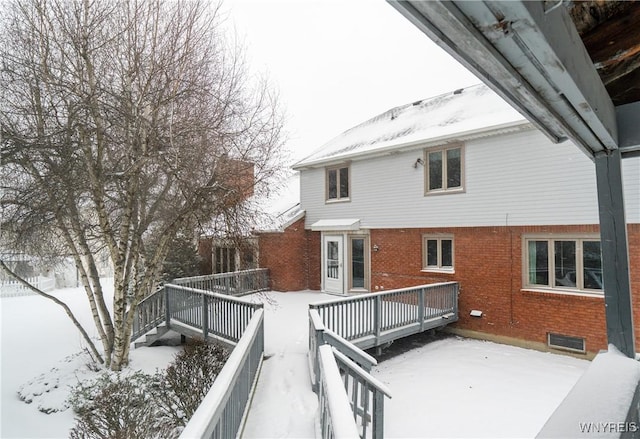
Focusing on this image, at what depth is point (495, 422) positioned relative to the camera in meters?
5.26

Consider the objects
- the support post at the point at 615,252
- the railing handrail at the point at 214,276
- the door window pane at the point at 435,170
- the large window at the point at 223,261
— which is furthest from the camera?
the large window at the point at 223,261

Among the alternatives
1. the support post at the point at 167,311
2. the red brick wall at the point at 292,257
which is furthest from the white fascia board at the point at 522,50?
the red brick wall at the point at 292,257

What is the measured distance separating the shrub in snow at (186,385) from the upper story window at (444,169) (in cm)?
787

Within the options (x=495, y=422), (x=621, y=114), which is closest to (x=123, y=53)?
(x=621, y=114)

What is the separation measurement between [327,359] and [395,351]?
5.82 m

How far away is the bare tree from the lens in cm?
705

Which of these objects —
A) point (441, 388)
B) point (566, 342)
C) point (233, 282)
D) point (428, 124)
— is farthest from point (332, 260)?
point (566, 342)

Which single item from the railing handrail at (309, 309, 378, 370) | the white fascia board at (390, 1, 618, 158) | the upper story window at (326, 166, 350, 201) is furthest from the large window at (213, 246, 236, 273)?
the white fascia board at (390, 1, 618, 158)

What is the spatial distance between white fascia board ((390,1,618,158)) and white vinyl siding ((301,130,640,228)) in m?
7.71

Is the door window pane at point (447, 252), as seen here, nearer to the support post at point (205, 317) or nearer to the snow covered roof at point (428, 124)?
the snow covered roof at point (428, 124)

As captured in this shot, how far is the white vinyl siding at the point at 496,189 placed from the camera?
7.91 metres

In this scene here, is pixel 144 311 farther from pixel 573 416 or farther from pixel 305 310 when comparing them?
pixel 573 416

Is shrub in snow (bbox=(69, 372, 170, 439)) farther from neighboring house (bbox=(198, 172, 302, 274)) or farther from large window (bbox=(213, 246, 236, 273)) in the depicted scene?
large window (bbox=(213, 246, 236, 273))

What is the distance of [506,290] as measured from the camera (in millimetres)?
9000
